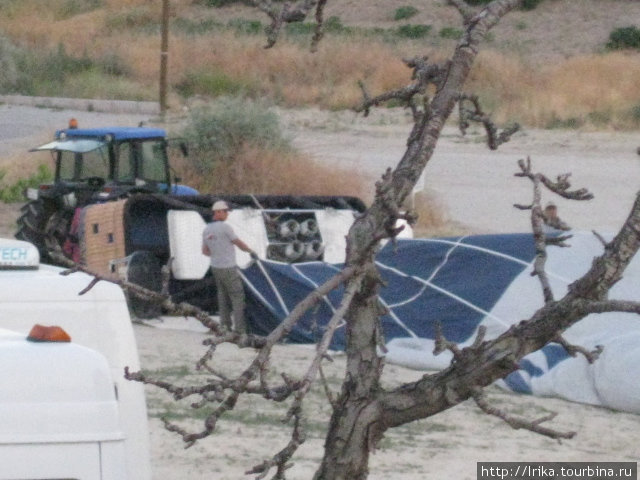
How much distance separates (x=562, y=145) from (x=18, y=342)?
3724 centimetres

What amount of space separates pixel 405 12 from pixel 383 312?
7053 cm

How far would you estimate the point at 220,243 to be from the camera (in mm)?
14430

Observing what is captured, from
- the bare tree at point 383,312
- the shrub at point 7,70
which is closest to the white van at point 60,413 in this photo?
the bare tree at point 383,312

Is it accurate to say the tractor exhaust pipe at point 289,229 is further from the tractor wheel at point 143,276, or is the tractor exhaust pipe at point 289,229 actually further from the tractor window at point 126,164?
the tractor window at point 126,164

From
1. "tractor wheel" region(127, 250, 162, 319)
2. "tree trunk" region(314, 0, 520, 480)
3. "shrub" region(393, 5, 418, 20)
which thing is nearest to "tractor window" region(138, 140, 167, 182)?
"tractor wheel" region(127, 250, 162, 319)

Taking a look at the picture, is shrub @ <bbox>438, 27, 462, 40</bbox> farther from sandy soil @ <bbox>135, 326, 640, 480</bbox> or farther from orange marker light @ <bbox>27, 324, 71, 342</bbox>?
orange marker light @ <bbox>27, 324, 71, 342</bbox>

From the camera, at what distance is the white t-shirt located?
14.3 meters

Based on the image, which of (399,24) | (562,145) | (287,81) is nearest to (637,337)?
(562,145)

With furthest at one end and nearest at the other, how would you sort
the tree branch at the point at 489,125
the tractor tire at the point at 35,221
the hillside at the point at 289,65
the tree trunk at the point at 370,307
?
the hillside at the point at 289,65 < the tractor tire at the point at 35,221 < the tree branch at the point at 489,125 < the tree trunk at the point at 370,307

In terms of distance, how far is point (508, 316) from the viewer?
13.1m

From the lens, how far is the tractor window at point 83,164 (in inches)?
691

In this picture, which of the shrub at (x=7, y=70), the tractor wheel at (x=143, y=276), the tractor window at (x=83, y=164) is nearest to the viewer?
the tractor wheel at (x=143, y=276)

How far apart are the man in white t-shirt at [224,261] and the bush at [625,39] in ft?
170

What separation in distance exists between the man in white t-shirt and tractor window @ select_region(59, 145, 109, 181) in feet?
11.2
